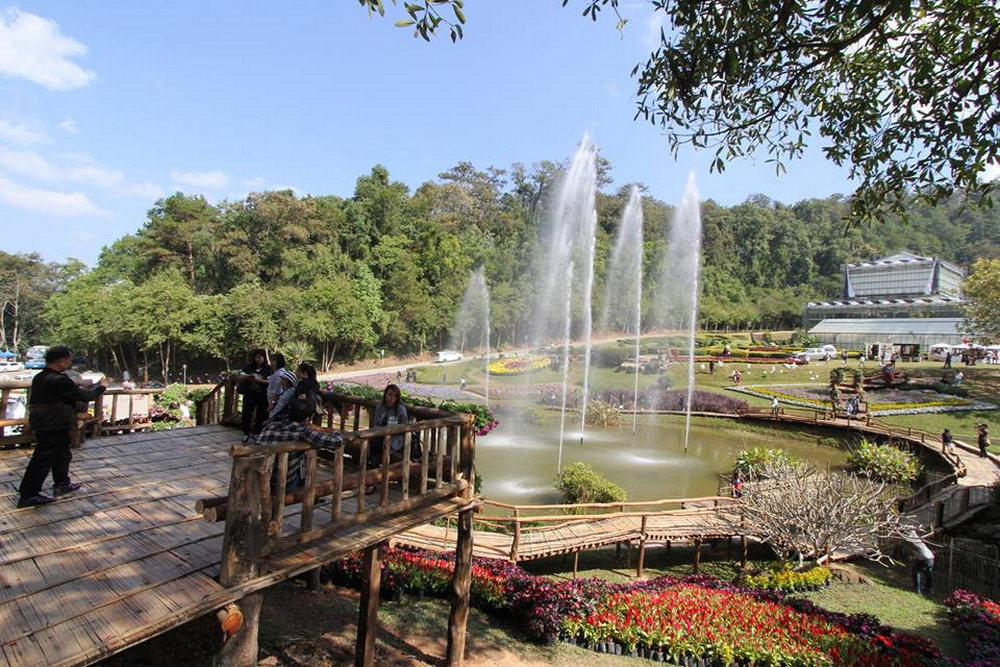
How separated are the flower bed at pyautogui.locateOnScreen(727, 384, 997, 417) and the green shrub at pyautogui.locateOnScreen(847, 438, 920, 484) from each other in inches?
295

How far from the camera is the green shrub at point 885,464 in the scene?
16781mm

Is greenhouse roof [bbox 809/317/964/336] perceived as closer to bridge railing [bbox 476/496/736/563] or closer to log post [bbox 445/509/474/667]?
bridge railing [bbox 476/496/736/563]

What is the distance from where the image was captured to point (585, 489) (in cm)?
1295

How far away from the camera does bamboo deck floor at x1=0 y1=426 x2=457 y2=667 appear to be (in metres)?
3.00

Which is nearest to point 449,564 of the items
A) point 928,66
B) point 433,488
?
point 433,488

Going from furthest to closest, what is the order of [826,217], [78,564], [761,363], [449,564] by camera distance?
1. [826,217]
2. [761,363]
3. [449,564]
4. [78,564]

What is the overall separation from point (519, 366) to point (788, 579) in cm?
2849

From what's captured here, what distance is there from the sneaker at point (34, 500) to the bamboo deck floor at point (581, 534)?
605cm

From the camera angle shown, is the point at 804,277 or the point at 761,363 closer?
the point at 761,363

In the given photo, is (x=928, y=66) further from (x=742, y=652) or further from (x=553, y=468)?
(x=553, y=468)

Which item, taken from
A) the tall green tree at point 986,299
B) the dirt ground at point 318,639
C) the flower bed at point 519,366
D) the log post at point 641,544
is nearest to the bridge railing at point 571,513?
the log post at point 641,544

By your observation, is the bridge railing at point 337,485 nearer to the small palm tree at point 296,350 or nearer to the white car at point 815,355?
the small palm tree at point 296,350

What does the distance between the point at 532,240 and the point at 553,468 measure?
46.9 meters

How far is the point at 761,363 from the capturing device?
40812mm
